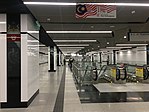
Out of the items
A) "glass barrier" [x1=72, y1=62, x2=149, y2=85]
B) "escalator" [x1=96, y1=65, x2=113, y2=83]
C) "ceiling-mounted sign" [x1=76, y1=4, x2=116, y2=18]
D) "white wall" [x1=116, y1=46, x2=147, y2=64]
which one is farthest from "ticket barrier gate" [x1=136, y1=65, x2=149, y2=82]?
"ceiling-mounted sign" [x1=76, y1=4, x2=116, y2=18]

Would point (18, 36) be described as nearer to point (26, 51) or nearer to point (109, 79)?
point (26, 51)

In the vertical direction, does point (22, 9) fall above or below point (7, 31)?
above

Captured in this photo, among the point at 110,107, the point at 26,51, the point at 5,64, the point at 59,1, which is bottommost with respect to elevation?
the point at 110,107

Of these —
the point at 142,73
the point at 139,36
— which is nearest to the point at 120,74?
the point at 142,73

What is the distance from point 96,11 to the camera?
5.62 meters

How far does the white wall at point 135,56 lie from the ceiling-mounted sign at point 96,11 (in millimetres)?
19584

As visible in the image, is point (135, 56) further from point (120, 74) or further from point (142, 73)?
point (120, 74)

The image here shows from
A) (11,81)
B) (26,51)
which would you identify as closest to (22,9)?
(26,51)

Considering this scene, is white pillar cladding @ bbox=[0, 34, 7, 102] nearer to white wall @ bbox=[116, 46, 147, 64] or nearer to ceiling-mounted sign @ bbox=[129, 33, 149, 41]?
ceiling-mounted sign @ bbox=[129, 33, 149, 41]

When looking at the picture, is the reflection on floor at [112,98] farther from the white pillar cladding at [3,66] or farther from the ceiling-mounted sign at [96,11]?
the ceiling-mounted sign at [96,11]

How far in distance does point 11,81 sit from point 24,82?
432 millimetres

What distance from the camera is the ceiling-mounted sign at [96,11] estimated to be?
560cm

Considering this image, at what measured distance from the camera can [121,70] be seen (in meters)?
14.2

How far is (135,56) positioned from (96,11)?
23162mm
